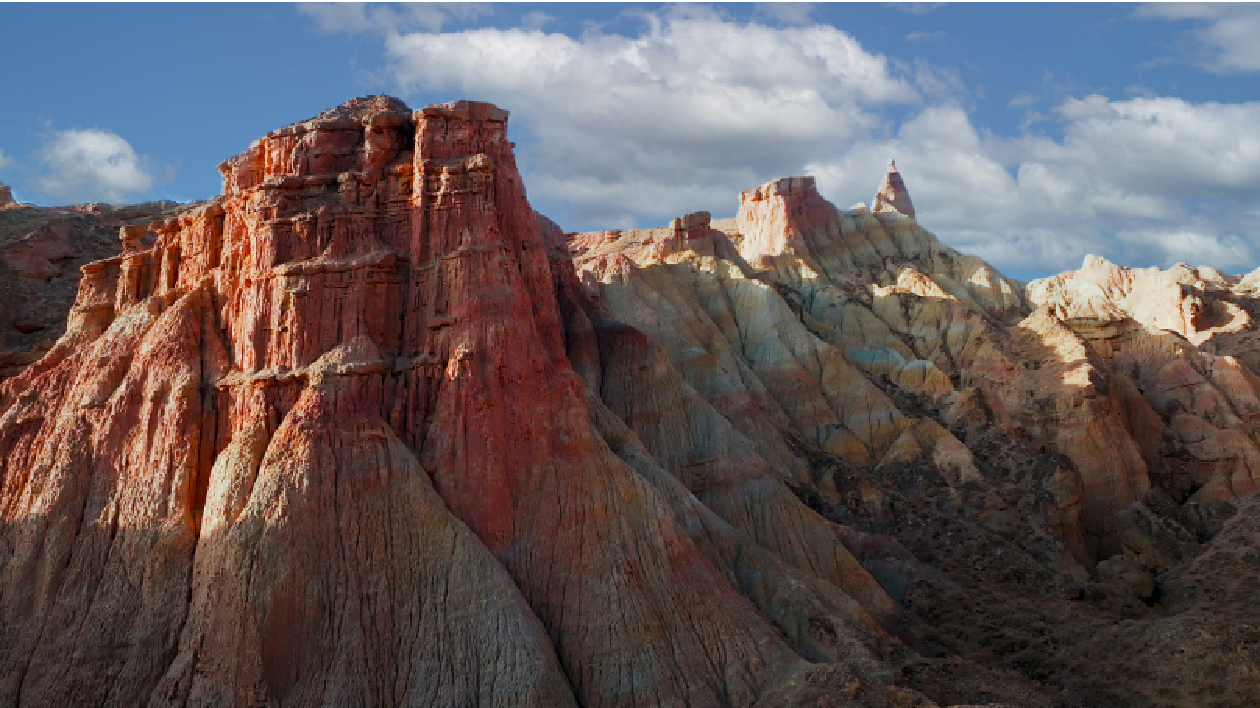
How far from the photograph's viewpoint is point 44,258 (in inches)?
3022

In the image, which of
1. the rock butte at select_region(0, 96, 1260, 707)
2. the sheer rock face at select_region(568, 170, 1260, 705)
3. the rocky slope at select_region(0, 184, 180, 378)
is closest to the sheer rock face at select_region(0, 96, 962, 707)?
the rock butte at select_region(0, 96, 1260, 707)

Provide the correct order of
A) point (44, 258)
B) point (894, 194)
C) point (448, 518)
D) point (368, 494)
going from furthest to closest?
point (894, 194), point (44, 258), point (448, 518), point (368, 494)

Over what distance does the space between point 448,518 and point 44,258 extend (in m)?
45.7

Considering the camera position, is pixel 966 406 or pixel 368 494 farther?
pixel 966 406

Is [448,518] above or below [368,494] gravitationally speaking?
below

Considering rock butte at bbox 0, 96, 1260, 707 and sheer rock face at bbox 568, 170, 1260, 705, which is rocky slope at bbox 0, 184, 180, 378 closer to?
rock butte at bbox 0, 96, 1260, 707

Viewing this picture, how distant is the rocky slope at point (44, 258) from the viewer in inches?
2660

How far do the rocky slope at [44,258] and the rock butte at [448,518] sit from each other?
7007mm

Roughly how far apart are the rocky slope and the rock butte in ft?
23.0

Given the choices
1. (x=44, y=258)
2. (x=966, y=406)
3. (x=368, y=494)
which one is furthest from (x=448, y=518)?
(x=966, y=406)

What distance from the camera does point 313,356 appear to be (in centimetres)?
4741

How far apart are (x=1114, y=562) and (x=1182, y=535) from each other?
9.29 meters

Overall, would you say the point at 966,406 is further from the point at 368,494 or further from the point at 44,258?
the point at 44,258

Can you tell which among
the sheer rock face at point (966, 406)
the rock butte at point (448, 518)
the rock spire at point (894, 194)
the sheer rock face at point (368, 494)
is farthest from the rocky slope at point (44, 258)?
the rock spire at point (894, 194)
